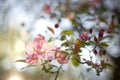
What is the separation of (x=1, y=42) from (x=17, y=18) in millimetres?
976

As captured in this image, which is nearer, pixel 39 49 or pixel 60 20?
pixel 39 49

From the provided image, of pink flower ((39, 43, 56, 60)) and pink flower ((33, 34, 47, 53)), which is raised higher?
pink flower ((33, 34, 47, 53))


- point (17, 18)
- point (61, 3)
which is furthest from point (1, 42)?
point (61, 3)

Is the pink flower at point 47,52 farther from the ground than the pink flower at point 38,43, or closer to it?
closer to it

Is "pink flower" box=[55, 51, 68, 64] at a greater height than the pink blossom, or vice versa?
the pink blossom

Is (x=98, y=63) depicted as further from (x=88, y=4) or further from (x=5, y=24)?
(x=5, y=24)

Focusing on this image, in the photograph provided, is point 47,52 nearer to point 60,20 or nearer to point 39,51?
point 39,51

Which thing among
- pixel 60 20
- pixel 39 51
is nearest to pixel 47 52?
pixel 39 51

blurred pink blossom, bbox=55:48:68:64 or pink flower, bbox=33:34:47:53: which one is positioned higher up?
pink flower, bbox=33:34:47:53

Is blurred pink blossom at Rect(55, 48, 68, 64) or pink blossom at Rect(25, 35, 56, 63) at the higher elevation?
pink blossom at Rect(25, 35, 56, 63)

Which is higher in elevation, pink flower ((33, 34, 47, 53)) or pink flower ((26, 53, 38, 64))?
pink flower ((33, 34, 47, 53))

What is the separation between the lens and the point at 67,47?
60.3 inches

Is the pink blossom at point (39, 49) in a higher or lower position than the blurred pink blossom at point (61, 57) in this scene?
higher

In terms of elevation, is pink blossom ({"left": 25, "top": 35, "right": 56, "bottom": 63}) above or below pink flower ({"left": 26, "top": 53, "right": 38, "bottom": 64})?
above
